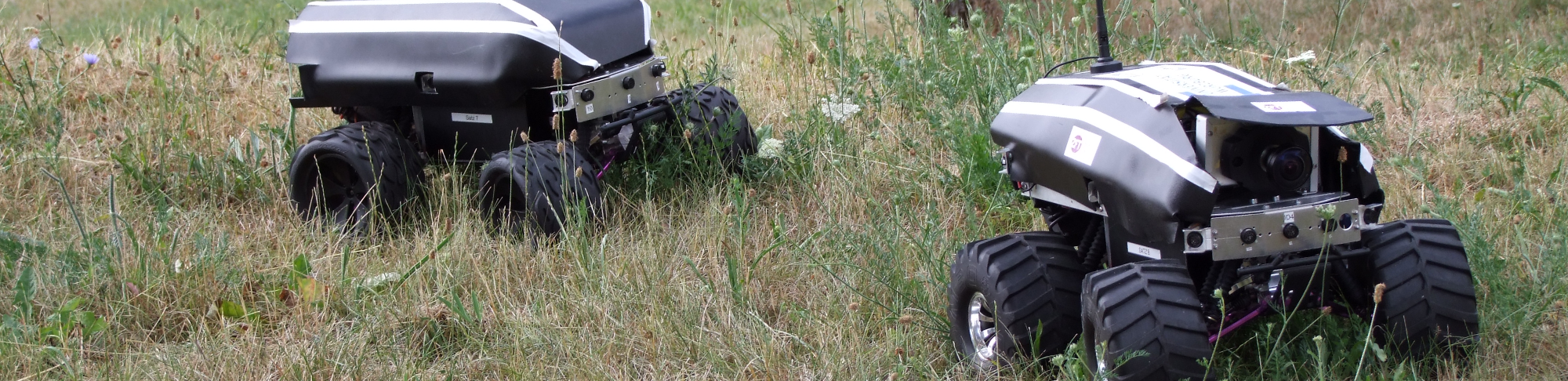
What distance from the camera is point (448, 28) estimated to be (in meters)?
3.99

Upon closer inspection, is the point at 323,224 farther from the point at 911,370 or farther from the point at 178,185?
the point at 911,370

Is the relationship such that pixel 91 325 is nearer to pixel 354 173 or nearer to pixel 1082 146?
pixel 354 173

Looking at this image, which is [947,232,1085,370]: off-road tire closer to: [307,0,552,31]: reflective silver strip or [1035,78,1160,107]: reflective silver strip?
[1035,78,1160,107]: reflective silver strip

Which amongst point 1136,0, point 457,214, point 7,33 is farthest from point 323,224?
point 1136,0

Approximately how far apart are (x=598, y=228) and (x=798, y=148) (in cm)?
98

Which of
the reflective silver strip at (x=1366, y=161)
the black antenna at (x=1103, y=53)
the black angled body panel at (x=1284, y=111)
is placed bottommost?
the reflective silver strip at (x=1366, y=161)

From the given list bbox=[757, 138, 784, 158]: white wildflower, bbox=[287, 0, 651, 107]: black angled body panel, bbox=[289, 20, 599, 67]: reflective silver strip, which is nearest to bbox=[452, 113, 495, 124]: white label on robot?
bbox=[287, 0, 651, 107]: black angled body panel

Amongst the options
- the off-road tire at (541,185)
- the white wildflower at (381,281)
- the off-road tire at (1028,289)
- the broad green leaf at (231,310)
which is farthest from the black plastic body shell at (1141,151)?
the broad green leaf at (231,310)

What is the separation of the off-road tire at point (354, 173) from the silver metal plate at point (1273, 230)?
2.85 meters

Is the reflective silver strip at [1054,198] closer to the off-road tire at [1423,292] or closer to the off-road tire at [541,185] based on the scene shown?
the off-road tire at [1423,292]

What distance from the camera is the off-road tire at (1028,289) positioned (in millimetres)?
2717

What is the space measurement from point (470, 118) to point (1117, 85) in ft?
8.12

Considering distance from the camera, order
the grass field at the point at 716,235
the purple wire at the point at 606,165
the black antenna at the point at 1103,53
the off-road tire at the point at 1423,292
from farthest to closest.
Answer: the purple wire at the point at 606,165 < the grass field at the point at 716,235 < the black antenna at the point at 1103,53 < the off-road tire at the point at 1423,292

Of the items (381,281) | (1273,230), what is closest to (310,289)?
(381,281)
